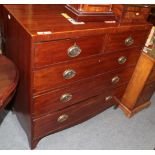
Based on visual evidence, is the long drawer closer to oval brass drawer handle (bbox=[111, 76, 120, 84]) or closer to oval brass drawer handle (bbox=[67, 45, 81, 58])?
oval brass drawer handle (bbox=[67, 45, 81, 58])

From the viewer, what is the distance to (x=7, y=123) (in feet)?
5.24

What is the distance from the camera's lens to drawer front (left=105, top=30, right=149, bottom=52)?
120 cm

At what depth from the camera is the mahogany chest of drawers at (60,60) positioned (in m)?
0.97

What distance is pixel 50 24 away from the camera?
1.00 metres

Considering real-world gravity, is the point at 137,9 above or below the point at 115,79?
above

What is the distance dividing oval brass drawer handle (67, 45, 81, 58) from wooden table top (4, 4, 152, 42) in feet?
0.23

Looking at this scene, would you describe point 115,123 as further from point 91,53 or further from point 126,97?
point 91,53

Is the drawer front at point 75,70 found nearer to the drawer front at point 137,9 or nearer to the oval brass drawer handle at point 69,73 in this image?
the oval brass drawer handle at point 69,73

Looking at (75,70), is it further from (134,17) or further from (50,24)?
(134,17)

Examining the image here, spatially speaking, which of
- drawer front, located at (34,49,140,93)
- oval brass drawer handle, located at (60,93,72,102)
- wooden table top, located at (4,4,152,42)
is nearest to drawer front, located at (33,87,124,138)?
oval brass drawer handle, located at (60,93,72,102)

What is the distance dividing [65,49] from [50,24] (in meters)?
0.15

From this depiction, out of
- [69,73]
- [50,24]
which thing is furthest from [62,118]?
[50,24]

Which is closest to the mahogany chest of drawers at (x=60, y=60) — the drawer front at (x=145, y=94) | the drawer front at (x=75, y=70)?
the drawer front at (x=75, y=70)
